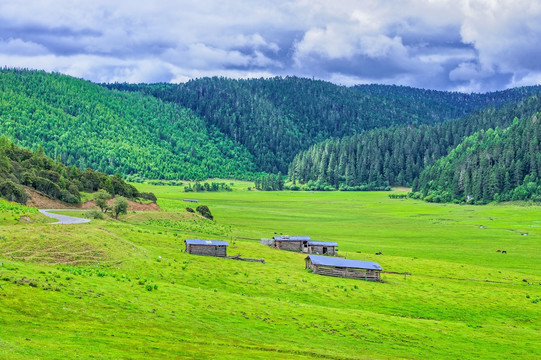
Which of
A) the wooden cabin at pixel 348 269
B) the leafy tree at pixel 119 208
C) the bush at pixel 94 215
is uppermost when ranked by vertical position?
the leafy tree at pixel 119 208

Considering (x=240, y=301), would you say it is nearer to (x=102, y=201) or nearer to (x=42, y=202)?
(x=102, y=201)

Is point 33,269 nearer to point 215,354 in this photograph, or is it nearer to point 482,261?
point 215,354

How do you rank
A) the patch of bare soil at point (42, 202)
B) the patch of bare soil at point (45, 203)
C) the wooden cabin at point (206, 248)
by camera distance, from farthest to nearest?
the patch of bare soil at point (45, 203) < the patch of bare soil at point (42, 202) < the wooden cabin at point (206, 248)

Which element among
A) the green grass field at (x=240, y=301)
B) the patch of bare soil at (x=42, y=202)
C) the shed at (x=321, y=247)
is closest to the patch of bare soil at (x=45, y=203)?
the patch of bare soil at (x=42, y=202)

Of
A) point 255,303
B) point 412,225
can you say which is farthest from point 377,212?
point 255,303

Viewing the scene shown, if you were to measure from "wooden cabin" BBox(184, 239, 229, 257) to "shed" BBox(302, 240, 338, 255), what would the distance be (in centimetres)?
2001

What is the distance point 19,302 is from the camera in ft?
106

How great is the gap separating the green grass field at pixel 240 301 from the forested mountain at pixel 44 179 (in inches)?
737

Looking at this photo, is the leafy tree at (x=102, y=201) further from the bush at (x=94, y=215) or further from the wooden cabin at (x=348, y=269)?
the wooden cabin at (x=348, y=269)

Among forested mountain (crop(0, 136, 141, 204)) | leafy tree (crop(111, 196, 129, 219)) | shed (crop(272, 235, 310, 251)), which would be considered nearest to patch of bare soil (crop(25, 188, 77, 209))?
forested mountain (crop(0, 136, 141, 204))

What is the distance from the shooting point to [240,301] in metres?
45.6

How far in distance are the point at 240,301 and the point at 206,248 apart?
26.1 m

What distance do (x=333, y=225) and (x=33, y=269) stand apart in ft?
335

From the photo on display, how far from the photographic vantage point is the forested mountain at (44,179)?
94250 mm
